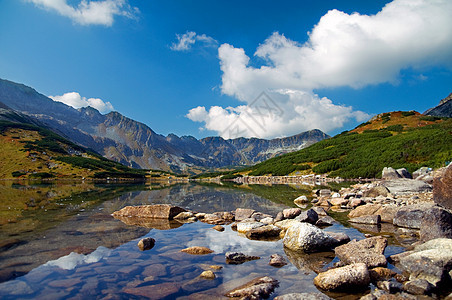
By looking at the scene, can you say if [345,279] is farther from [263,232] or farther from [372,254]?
[263,232]

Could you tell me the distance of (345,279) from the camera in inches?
259

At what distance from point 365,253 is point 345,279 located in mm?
2412

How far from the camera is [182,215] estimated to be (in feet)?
61.4

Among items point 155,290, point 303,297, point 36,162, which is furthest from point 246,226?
point 36,162

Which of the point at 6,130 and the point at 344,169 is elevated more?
the point at 6,130

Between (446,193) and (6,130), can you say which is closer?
(446,193)

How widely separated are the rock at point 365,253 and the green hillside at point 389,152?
69124 millimetres

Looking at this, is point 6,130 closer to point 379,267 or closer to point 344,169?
point 344,169

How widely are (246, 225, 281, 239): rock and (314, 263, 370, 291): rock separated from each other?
5991 millimetres

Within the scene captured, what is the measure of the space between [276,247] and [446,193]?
10.8 metres

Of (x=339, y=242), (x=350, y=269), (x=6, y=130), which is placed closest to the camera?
(x=350, y=269)

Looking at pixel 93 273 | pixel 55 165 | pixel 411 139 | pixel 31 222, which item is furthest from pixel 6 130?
pixel 411 139

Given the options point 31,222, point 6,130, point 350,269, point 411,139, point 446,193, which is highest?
point 6,130

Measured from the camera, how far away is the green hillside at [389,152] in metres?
75.2
